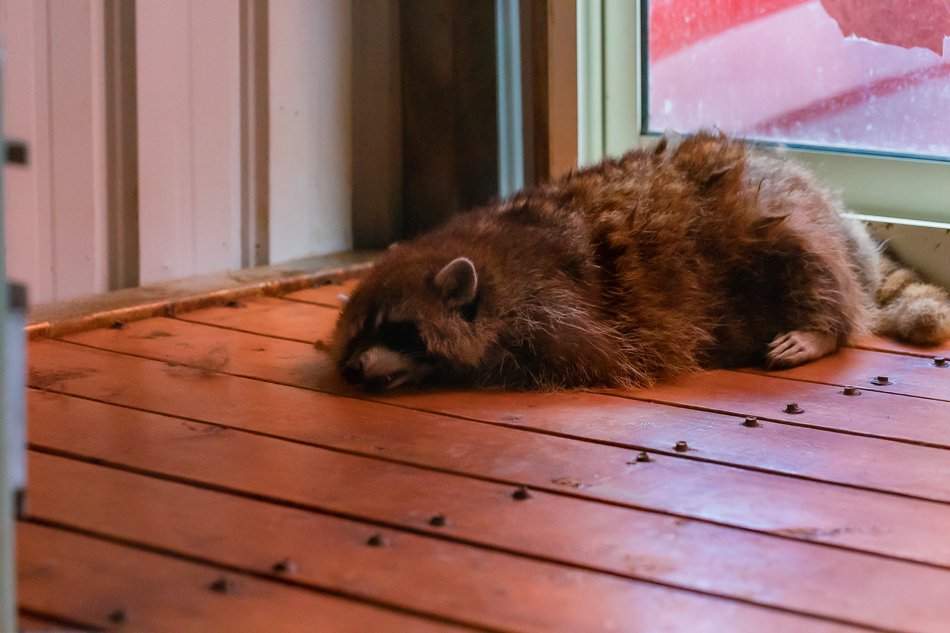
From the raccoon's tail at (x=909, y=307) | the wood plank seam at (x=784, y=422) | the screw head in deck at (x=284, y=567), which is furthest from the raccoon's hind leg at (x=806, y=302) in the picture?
the screw head in deck at (x=284, y=567)

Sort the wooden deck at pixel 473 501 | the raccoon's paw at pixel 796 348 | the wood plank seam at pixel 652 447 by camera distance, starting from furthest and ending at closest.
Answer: the raccoon's paw at pixel 796 348
the wood plank seam at pixel 652 447
the wooden deck at pixel 473 501

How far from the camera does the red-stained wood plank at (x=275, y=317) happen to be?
3.24 m

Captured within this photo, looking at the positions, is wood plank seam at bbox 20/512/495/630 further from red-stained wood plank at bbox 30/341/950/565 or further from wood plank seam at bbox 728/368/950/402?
wood plank seam at bbox 728/368/950/402

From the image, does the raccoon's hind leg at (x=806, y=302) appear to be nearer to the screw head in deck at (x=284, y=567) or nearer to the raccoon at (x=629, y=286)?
the raccoon at (x=629, y=286)

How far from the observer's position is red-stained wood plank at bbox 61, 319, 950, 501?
7.07ft

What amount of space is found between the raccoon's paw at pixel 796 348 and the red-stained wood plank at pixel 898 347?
0.62 feet

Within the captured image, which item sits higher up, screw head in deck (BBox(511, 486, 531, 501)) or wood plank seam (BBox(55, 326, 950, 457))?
wood plank seam (BBox(55, 326, 950, 457))

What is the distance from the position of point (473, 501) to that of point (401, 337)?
0.85 m

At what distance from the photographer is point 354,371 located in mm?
2678

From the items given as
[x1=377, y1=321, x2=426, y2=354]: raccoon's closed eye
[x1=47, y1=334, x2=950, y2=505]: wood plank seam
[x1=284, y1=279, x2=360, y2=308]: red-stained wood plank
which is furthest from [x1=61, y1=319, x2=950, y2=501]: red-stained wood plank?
[x1=284, y1=279, x2=360, y2=308]: red-stained wood plank

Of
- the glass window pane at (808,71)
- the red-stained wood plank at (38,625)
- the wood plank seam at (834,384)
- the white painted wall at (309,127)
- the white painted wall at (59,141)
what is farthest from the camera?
the white painted wall at (309,127)

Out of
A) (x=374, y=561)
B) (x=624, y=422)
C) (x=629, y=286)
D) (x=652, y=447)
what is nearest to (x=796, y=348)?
(x=629, y=286)

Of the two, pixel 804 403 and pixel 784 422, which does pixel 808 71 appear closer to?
pixel 804 403

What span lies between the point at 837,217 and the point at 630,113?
113 centimetres
